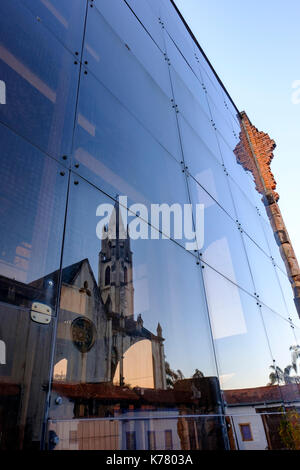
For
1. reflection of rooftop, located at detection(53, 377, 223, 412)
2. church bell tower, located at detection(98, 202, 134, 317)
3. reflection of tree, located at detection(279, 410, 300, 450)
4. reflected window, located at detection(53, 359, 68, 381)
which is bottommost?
reflection of tree, located at detection(279, 410, 300, 450)

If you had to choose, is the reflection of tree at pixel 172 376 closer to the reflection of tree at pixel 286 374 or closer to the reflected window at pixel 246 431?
the reflected window at pixel 246 431

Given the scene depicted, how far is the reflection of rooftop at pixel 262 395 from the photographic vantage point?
2.94 metres

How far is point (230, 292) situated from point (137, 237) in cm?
185

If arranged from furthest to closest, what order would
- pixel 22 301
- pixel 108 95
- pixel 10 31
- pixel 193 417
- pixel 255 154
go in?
pixel 255 154 → pixel 108 95 → pixel 193 417 → pixel 10 31 → pixel 22 301

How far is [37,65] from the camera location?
7.32 feet

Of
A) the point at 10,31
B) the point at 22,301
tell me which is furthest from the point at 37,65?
the point at 22,301

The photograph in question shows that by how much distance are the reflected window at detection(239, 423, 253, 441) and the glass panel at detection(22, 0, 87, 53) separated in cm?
377

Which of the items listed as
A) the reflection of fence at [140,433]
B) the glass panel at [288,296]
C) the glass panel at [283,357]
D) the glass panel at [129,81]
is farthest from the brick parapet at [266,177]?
the reflection of fence at [140,433]

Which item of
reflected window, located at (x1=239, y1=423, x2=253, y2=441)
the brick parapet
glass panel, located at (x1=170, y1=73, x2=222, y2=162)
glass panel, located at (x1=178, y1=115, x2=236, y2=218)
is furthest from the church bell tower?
the brick parapet

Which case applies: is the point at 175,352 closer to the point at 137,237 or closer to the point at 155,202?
the point at 137,237

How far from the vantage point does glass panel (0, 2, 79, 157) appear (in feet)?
6.38

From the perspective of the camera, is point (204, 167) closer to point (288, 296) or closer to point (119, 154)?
point (119, 154)

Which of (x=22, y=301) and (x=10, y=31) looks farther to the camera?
(x=10, y=31)

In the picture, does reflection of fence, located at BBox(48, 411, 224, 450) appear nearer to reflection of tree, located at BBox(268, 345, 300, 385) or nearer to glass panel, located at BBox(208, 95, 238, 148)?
reflection of tree, located at BBox(268, 345, 300, 385)
